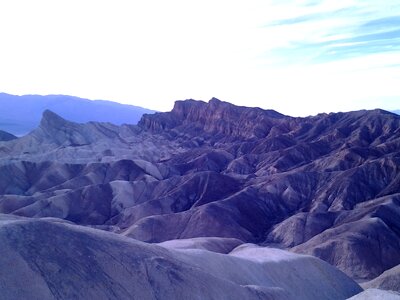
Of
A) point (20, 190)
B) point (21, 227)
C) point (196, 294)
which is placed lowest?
point (20, 190)

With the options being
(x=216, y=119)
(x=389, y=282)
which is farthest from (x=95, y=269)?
(x=216, y=119)

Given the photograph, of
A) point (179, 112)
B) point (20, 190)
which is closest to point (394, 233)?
point (20, 190)

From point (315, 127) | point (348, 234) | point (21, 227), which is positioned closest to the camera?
point (21, 227)

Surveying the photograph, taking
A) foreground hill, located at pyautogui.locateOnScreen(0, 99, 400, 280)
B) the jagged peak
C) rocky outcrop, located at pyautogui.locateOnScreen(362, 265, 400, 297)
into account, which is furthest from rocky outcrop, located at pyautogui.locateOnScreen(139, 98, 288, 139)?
rocky outcrop, located at pyautogui.locateOnScreen(362, 265, 400, 297)

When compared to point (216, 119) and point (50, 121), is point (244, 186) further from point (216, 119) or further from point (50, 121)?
point (50, 121)

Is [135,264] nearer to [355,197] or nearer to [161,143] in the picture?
[355,197]

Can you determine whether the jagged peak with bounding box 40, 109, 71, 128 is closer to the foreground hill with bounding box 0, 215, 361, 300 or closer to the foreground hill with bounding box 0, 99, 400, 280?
the foreground hill with bounding box 0, 99, 400, 280

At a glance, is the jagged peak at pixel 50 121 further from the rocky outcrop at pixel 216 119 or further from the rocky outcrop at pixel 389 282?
the rocky outcrop at pixel 389 282
